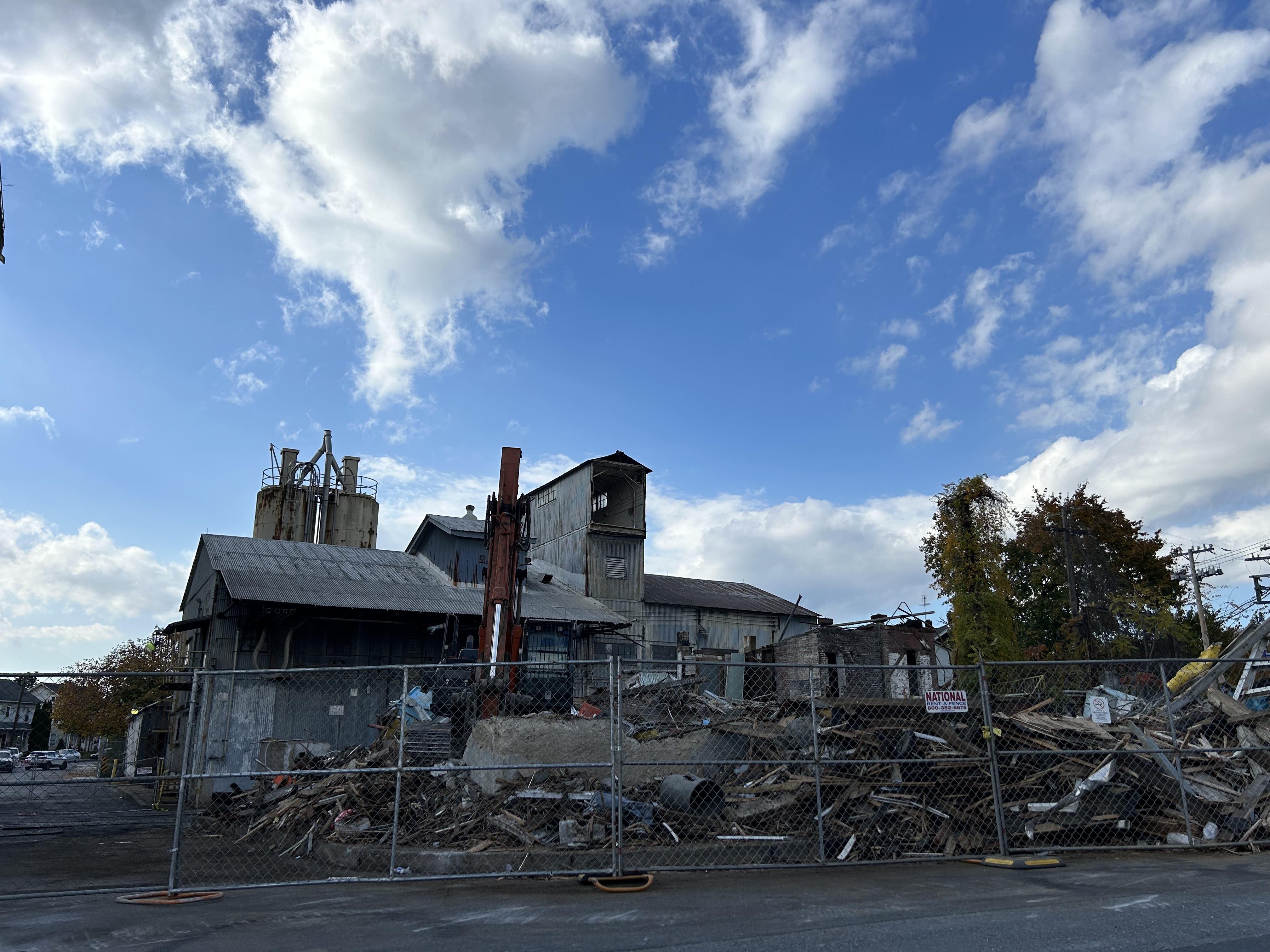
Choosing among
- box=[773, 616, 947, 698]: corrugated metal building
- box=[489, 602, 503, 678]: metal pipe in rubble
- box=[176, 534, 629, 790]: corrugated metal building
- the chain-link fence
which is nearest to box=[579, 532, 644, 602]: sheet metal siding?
box=[176, 534, 629, 790]: corrugated metal building

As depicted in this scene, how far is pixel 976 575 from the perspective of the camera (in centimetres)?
3116

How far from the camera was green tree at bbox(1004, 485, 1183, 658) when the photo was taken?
113 ft

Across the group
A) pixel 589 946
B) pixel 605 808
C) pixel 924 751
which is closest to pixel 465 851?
pixel 605 808

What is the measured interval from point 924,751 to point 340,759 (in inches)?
434

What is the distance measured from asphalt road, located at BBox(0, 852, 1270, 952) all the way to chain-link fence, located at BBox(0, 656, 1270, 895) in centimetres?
49

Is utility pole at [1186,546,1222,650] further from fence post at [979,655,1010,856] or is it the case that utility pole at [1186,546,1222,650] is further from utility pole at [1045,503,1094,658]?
fence post at [979,655,1010,856]

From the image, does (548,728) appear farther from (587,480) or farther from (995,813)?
(587,480)

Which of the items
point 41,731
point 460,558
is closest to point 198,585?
point 460,558

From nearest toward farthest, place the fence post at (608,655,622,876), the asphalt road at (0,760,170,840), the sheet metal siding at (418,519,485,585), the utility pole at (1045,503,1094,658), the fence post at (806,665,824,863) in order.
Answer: the fence post at (608,655,622,876), the fence post at (806,665,824,863), the asphalt road at (0,760,170,840), the sheet metal siding at (418,519,485,585), the utility pole at (1045,503,1094,658)

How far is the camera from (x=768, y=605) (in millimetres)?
38844

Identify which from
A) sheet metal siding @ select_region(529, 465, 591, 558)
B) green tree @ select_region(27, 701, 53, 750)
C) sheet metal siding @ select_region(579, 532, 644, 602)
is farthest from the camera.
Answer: green tree @ select_region(27, 701, 53, 750)

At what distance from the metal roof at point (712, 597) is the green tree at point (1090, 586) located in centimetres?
1023

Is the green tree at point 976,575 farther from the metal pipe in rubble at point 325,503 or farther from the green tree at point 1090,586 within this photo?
the metal pipe in rubble at point 325,503

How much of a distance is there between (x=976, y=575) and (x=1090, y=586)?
1001 centimetres
